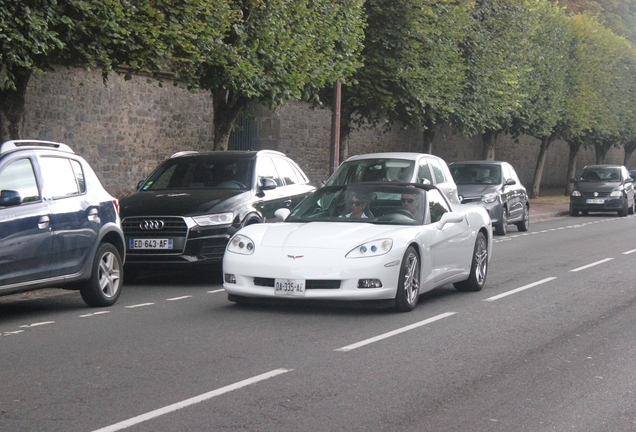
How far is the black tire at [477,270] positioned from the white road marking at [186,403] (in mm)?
5495

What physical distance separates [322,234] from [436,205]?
190 cm

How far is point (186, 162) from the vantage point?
15219 millimetres

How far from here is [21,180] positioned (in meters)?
10.0

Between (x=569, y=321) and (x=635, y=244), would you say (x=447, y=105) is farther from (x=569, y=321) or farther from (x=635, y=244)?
(x=569, y=321)

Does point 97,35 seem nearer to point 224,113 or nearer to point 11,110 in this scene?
point 11,110

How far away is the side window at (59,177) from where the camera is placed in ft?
34.2

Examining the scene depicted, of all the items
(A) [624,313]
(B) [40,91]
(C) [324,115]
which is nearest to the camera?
(A) [624,313]

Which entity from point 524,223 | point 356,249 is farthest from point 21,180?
point 524,223

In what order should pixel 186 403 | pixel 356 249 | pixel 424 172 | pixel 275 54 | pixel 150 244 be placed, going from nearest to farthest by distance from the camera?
1. pixel 186 403
2. pixel 356 249
3. pixel 150 244
4. pixel 424 172
5. pixel 275 54

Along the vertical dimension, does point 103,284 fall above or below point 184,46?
below

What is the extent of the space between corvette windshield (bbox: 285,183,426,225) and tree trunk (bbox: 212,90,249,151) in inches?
360

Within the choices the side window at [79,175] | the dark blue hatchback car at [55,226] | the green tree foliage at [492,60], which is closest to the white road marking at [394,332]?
the dark blue hatchback car at [55,226]

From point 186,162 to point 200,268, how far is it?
242 centimetres

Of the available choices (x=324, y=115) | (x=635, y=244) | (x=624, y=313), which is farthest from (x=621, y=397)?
(x=324, y=115)
